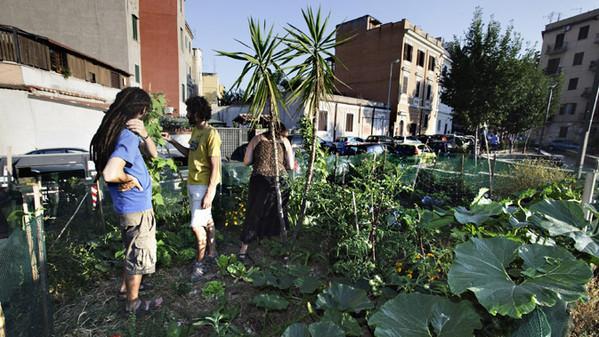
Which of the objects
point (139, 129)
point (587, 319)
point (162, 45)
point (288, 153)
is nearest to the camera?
point (587, 319)

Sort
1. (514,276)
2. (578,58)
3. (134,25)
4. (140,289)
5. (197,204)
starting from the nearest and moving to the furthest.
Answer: (514,276)
(140,289)
(197,204)
(134,25)
(578,58)

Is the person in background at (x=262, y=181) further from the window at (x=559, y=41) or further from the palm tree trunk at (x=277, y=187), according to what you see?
the window at (x=559, y=41)

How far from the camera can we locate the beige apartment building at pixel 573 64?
3119 cm

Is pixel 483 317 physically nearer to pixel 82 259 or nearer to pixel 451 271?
pixel 451 271

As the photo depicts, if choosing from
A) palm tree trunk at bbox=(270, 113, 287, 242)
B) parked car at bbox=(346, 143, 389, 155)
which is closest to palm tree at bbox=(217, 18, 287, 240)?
palm tree trunk at bbox=(270, 113, 287, 242)

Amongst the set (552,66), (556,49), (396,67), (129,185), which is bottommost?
(129,185)

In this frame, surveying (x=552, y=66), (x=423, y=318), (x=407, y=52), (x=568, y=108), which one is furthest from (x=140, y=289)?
(x=552, y=66)

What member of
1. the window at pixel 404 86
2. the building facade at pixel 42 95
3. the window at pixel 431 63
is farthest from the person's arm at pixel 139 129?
the window at pixel 431 63

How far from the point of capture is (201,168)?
2906mm

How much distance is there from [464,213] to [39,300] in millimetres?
3227

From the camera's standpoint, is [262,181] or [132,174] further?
[262,181]

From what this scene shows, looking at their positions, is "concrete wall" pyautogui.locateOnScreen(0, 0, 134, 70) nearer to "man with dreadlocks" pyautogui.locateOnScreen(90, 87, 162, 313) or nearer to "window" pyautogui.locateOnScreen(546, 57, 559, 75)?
"man with dreadlocks" pyautogui.locateOnScreen(90, 87, 162, 313)

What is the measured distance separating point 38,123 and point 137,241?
13.4 m

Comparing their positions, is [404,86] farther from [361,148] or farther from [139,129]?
[139,129]
